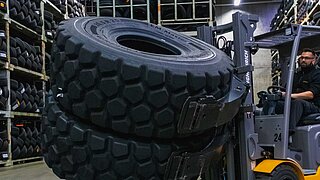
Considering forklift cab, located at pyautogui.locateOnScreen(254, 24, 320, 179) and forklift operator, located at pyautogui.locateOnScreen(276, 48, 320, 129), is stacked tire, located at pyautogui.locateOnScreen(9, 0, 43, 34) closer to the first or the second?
forklift cab, located at pyautogui.locateOnScreen(254, 24, 320, 179)

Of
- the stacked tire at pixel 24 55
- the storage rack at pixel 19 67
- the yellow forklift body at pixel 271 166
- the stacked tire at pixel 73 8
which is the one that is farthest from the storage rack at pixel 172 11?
the yellow forklift body at pixel 271 166

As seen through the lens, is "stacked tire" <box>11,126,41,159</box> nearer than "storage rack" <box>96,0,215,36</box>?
Yes

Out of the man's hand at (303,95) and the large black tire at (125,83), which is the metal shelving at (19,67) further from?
the man's hand at (303,95)

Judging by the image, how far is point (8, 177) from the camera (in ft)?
17.6

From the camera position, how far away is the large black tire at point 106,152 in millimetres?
2691

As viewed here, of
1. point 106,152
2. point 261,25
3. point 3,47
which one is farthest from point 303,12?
point 261,25

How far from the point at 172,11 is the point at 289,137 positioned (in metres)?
7.71

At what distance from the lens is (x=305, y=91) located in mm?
3967

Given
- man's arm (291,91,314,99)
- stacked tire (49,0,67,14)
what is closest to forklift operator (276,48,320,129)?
man's arm (291,91,314,99)

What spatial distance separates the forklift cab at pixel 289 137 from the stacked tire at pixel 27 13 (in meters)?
5.33

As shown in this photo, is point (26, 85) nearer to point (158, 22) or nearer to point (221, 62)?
point (158, 22)

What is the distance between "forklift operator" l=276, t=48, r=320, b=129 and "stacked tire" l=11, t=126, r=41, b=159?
518 centimetres

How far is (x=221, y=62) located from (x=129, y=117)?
0.93m

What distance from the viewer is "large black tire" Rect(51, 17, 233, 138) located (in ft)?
8.57
